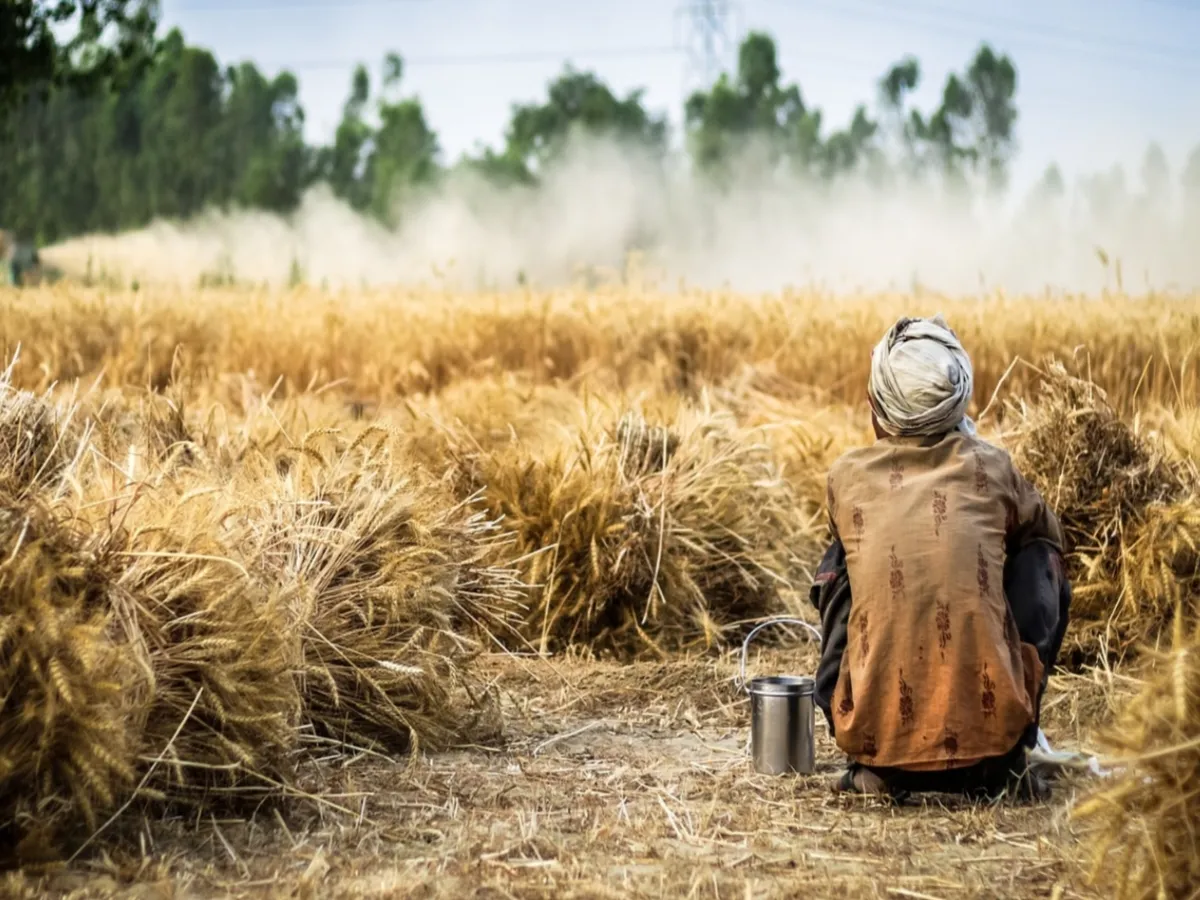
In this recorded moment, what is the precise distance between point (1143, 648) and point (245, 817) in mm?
1932

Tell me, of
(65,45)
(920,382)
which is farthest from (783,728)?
(65,45)

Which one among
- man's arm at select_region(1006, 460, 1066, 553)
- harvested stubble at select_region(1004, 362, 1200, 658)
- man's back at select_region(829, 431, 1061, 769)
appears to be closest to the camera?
man's back at select_region(829, 431, 1061, 769)

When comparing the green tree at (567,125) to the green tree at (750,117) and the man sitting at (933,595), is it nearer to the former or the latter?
the green tree at (750,117)

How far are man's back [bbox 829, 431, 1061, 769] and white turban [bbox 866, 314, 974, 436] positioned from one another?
7 centimetres

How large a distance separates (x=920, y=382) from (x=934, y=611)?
556mm

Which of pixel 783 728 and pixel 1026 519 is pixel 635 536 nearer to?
pixel 783 728

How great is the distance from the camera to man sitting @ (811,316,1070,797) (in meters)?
3.44

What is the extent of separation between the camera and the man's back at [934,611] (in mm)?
3434

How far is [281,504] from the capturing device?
13.5 ft

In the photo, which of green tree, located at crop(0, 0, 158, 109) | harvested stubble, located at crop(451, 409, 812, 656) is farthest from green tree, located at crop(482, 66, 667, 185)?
harvested stubble, located at crop(451, 409, 812, 656)

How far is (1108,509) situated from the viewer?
16.5ft

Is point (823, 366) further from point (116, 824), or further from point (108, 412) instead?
point (116, 824)

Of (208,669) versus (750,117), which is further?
(750,117)

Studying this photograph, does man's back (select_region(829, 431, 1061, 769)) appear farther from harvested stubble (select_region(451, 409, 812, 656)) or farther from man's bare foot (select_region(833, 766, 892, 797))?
harvested stubble (select_region(451, 409, 812, 656))
